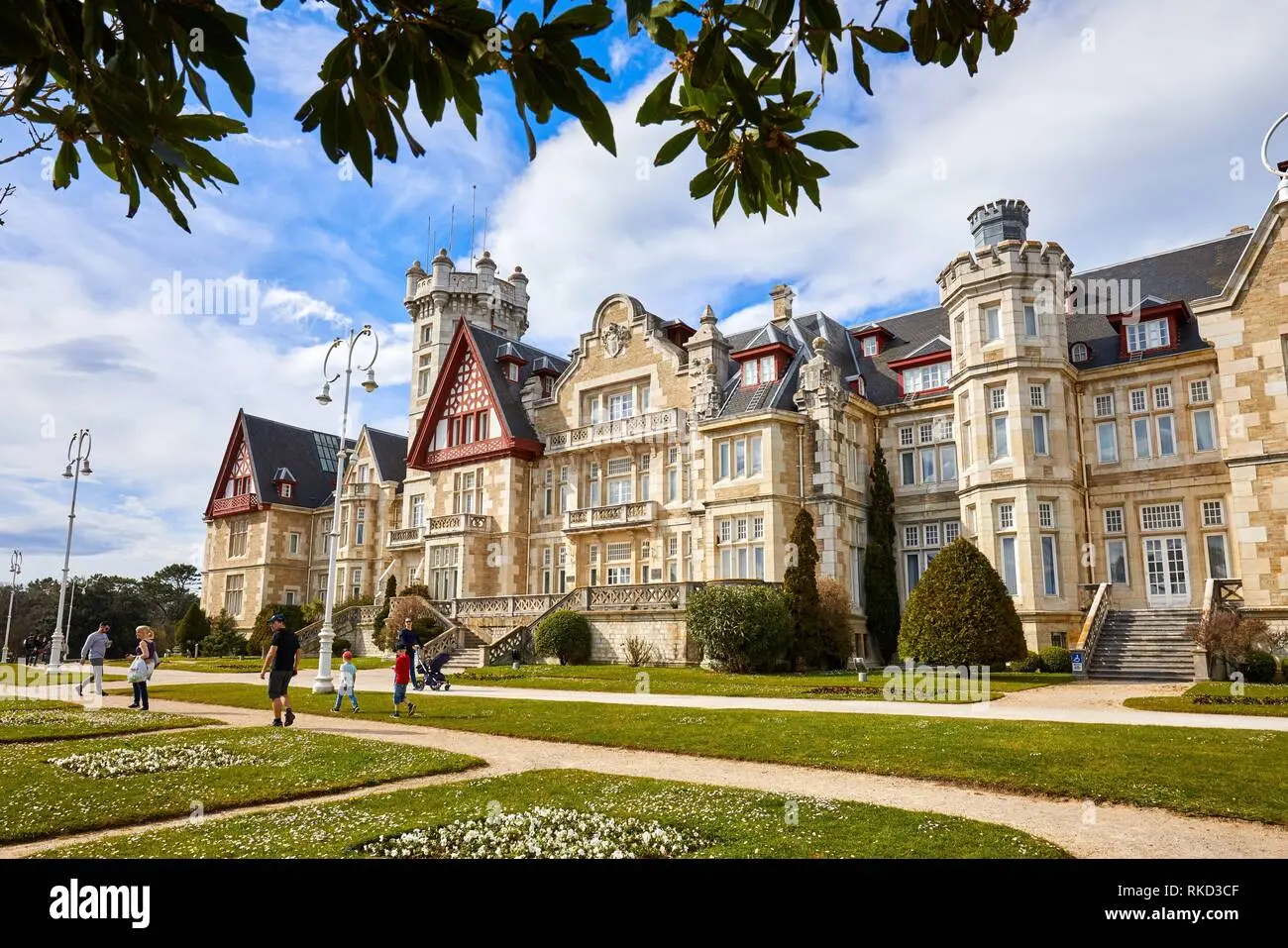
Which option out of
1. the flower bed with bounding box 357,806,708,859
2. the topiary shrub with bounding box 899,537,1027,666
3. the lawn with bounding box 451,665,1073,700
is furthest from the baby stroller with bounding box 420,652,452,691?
the flower bed with bounding box 357,806,708,859

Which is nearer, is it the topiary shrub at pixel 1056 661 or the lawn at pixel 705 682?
the lawn at pixel 705 682

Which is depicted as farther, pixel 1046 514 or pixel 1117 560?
pixel 1117 560

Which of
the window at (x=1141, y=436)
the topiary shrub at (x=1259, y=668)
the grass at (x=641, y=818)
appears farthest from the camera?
the window at (x=1141, y=436)

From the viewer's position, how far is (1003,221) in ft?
106

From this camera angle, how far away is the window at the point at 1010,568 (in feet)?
93.5

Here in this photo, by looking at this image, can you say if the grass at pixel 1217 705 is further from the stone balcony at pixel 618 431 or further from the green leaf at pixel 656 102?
the stone balcony at pixel 618 431

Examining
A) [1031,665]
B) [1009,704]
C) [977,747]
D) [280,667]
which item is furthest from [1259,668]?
[280,667]

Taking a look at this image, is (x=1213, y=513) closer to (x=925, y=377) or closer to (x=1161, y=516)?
(x=1161, y=516)

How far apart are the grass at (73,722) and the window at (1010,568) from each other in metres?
23.7

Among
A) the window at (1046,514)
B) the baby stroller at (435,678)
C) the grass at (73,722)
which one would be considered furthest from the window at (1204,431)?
the grass at (73,722)

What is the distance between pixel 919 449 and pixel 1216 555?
420 inches

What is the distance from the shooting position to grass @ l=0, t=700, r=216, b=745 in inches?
557
